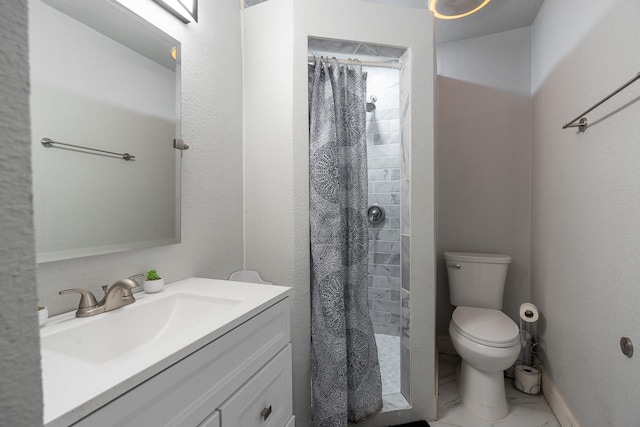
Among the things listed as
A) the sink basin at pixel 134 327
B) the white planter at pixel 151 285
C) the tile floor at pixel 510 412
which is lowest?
the tile floor at pixel 510 412

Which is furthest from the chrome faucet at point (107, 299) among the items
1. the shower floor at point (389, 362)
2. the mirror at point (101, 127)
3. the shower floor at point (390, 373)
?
the shower floor at point (389, 362)

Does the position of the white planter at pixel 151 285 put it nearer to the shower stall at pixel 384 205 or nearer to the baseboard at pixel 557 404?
the shower stall at pixel 384 205

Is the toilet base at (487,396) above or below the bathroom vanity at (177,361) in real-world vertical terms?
below

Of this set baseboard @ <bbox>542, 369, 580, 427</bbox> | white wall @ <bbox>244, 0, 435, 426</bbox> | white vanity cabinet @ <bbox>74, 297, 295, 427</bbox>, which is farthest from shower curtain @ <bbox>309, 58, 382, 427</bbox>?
baseboard @ <bbox>542, 369, 580, 427</bbox>

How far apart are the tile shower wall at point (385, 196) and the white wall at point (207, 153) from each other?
127 cm

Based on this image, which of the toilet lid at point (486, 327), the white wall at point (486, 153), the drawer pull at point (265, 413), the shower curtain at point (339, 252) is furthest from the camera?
the white wall at point (486, 153)

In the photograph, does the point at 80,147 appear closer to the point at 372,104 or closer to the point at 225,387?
the point at 225,387

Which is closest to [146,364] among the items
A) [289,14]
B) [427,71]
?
[289,14]

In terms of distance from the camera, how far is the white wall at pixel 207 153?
3.50 feet

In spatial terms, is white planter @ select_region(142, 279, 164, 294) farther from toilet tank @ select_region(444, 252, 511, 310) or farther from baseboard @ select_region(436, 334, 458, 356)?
baseboard @ select_region(436, 334, 458, 356)

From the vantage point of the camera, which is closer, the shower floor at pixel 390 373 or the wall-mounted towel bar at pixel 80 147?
the wall-mounted towel bar at pixel 80 147

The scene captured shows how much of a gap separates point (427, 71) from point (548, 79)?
916mm

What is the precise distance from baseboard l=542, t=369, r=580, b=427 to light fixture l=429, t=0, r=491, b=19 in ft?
7.53

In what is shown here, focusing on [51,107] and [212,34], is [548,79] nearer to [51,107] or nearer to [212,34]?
[212,34]
